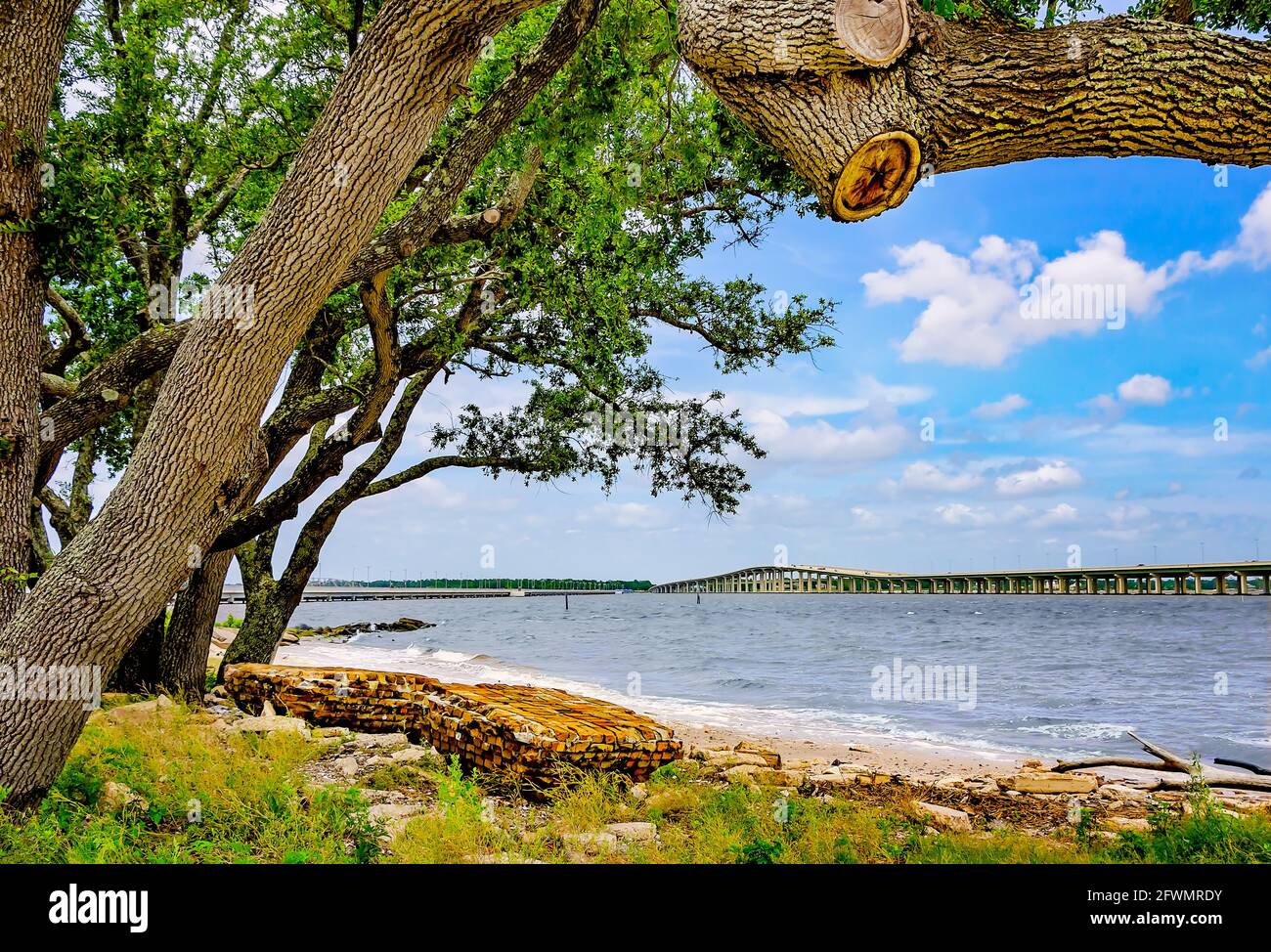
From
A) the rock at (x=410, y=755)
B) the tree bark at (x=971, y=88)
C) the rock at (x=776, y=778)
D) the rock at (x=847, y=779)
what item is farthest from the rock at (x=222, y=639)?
the tree bark at (x=971, y=88)

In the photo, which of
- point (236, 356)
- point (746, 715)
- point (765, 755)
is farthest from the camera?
point (746, 715)

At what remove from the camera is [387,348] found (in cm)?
786

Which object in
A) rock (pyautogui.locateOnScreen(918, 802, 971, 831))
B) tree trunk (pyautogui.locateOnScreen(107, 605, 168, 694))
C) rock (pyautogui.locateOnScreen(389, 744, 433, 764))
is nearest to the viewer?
rock (pyautogui.locateOnScreen(918, 802, 971, 831))

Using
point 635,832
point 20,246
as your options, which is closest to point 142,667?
point 20,246

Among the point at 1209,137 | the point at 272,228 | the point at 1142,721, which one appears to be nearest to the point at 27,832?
the point at 272,228

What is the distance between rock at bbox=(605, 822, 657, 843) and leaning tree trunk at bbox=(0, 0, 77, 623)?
13.8 feet

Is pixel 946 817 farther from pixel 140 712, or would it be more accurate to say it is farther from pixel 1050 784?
pixel 140 712

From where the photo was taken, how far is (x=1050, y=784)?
8.22 metres

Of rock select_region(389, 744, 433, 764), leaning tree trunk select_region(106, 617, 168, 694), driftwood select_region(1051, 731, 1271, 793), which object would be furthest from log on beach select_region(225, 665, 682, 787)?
driftwood select_region(1051, 731, 1271, 793)

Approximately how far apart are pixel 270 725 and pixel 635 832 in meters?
4.53

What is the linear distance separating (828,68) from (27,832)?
18.0 feet

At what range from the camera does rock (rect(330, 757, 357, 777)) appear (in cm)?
687

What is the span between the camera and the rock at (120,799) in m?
5.36

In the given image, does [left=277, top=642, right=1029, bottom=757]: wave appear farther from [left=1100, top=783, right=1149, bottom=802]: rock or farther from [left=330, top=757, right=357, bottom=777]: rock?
[left=330, top=757, right=357, bottom=777]: rock
